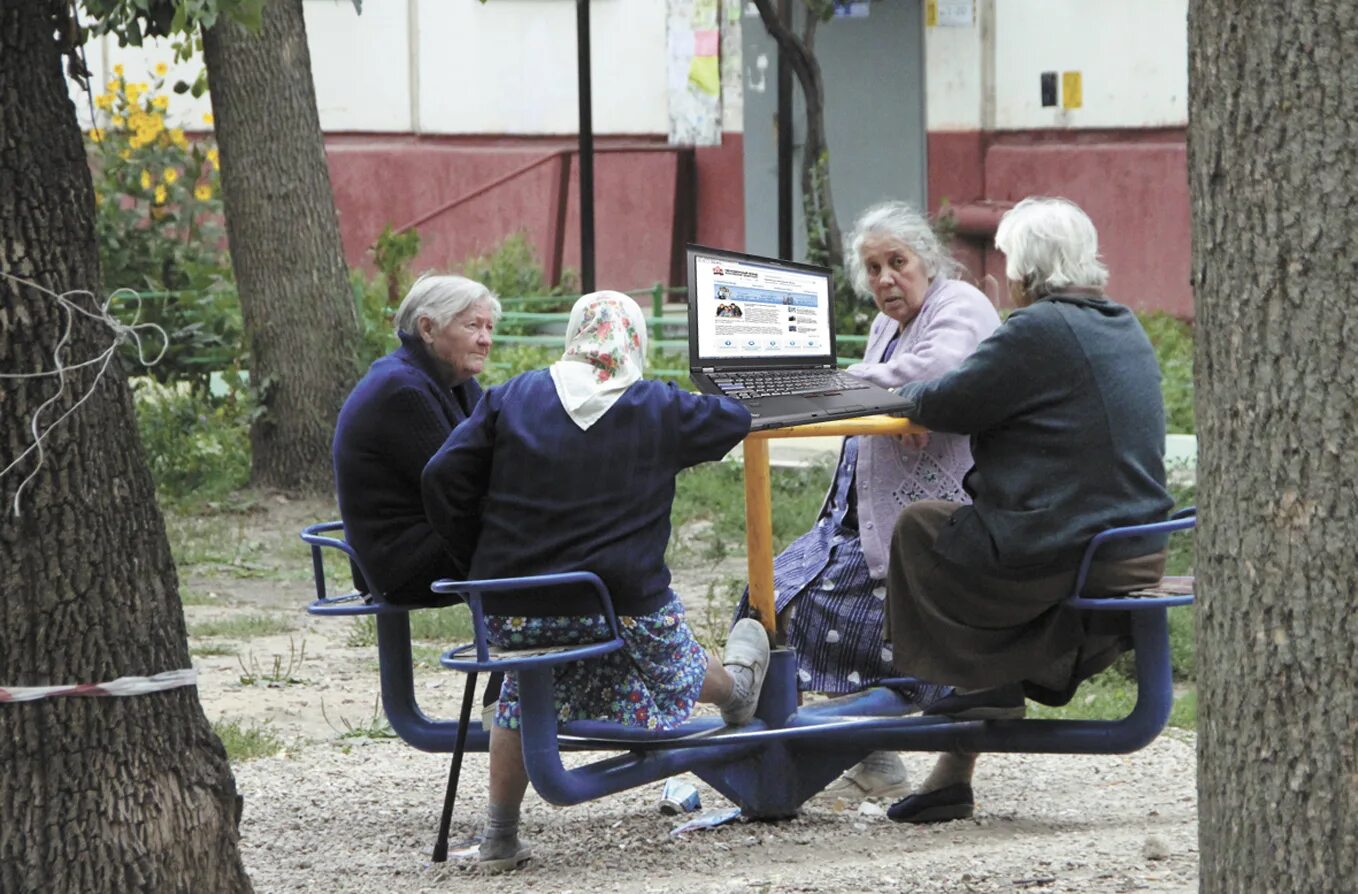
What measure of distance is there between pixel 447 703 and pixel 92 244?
9.28ft

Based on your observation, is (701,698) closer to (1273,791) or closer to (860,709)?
(860,709)

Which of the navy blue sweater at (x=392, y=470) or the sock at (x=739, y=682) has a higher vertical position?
the navy blue sweater at (x=392, y=470)

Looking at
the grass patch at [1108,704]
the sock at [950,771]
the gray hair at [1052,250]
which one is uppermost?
the gray hair at [1052,250]

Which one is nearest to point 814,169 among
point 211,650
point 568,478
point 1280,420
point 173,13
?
point 211,650

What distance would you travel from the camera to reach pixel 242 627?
7.43 m

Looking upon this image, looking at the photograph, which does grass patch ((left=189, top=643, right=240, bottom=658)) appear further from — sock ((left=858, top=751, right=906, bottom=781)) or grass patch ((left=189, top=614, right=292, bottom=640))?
sock ((left=858, top=751, right=906, bottom=781))

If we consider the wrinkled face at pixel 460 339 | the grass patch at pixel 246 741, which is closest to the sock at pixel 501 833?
the wrinkled face at pixel 460 339

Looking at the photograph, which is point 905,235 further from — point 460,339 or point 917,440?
point 460,339

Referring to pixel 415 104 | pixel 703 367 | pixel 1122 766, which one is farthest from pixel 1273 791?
pixel 415 104

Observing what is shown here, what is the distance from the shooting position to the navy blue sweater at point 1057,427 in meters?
4.30

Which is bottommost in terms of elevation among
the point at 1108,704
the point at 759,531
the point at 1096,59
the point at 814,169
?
the point at 1108,704

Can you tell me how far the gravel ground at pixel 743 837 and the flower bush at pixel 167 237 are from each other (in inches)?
224

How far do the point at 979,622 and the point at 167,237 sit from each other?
813cm

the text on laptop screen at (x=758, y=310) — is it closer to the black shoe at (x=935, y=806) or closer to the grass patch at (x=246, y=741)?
the black shoe at (x=935, y=806)
